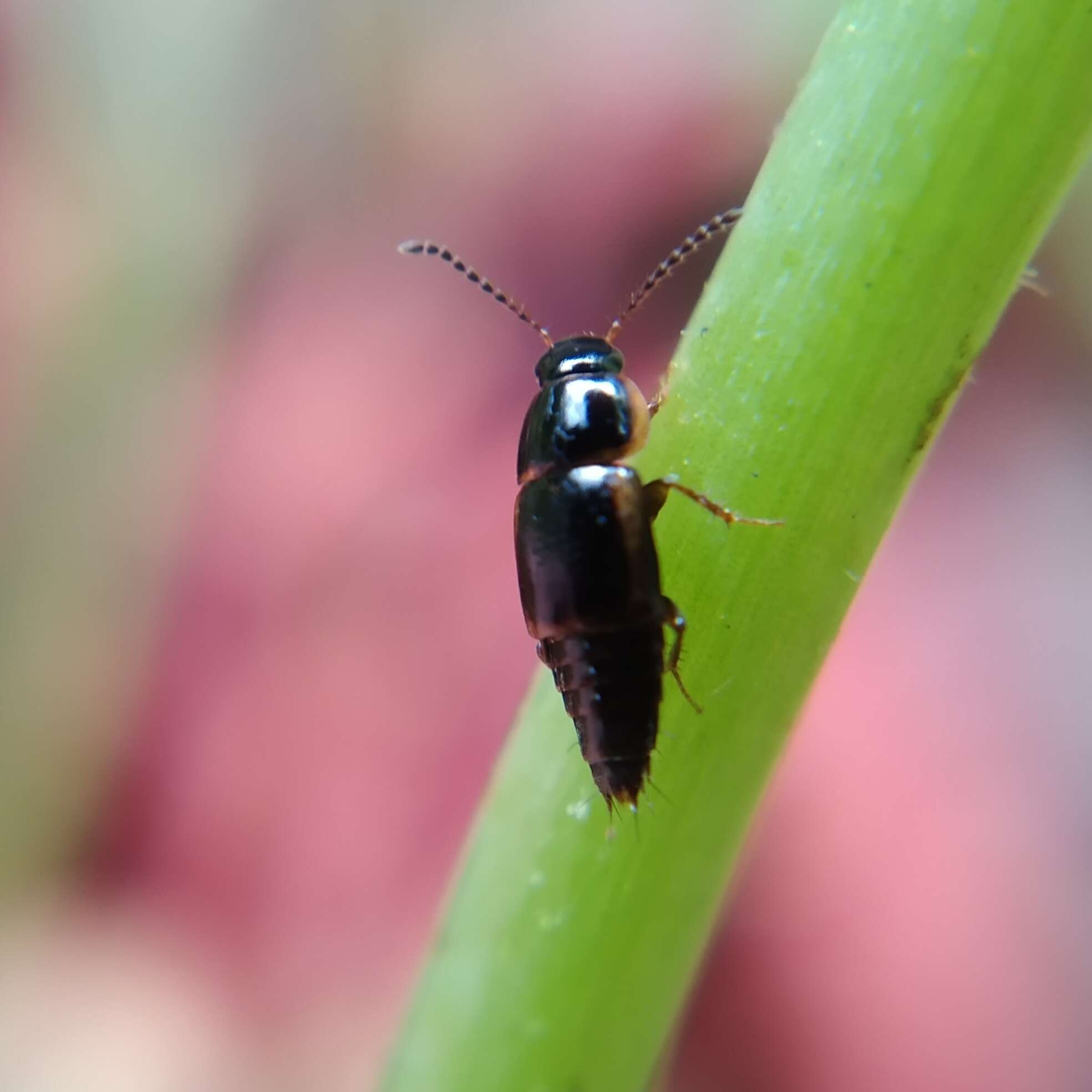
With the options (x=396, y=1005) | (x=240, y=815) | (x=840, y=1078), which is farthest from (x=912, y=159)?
(x=240, y=815)

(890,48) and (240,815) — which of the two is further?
(240,815)

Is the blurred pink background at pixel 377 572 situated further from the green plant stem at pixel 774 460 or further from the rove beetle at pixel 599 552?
the green plant stem at pixel 774 460

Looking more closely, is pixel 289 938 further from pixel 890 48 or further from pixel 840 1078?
pixel 890 48

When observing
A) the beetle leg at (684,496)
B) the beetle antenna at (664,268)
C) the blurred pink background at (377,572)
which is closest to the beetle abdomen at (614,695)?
the beetle leg at (684,496)

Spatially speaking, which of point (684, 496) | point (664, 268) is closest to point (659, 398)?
point (684, 496)

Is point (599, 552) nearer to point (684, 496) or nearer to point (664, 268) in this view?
point (684, 496)

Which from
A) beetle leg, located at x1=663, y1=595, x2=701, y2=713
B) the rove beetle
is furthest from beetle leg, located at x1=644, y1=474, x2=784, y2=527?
beetle leg, located at x1=663, y1=595, x2=701, y2=713

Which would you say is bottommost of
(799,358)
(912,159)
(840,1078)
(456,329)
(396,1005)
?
(396,1005)
